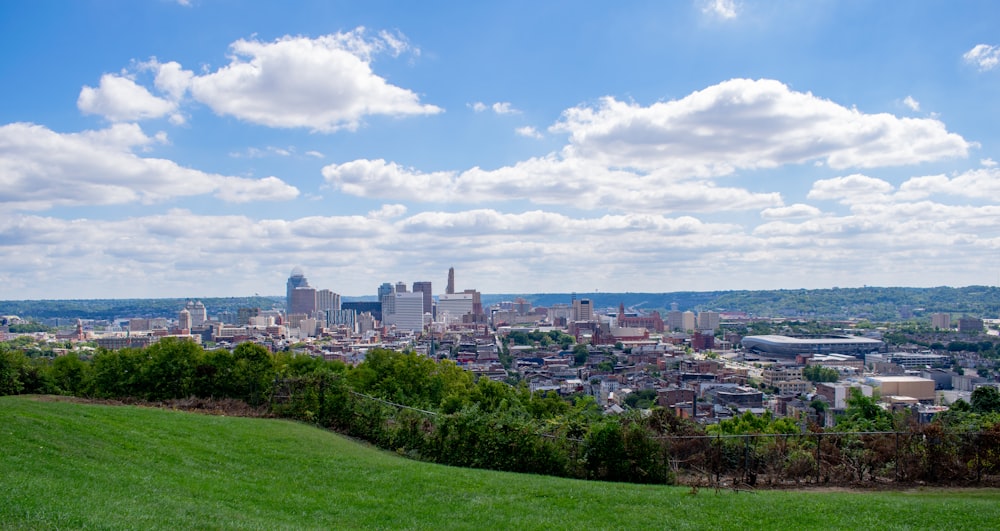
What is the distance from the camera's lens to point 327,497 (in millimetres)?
8844

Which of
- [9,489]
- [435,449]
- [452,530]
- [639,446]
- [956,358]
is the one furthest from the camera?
[956,358]

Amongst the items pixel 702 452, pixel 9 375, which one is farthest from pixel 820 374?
pixel 9 375

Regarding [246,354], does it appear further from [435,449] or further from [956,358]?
[956,358]

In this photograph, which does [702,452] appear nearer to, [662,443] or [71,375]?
[662,443]

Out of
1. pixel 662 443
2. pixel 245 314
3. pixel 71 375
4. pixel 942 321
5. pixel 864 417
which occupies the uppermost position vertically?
pixel 662 443

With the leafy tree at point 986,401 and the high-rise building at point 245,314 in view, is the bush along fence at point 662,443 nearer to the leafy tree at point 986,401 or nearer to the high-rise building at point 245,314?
the leafy tree at point 986,401

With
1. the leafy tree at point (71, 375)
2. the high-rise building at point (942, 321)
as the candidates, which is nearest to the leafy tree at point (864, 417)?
the leafy tree at point (71, 375)

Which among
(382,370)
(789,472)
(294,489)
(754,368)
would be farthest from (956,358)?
(294,489)

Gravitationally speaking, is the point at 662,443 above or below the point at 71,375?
above

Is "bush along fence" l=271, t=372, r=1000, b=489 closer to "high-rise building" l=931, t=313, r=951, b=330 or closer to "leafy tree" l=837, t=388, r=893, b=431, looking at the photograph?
"leafy tree" l=837, t=388, r=893, b=431

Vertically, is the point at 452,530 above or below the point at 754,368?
above

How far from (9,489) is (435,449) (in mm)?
7721

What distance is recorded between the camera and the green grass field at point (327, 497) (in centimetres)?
705

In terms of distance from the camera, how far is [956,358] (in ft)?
309
